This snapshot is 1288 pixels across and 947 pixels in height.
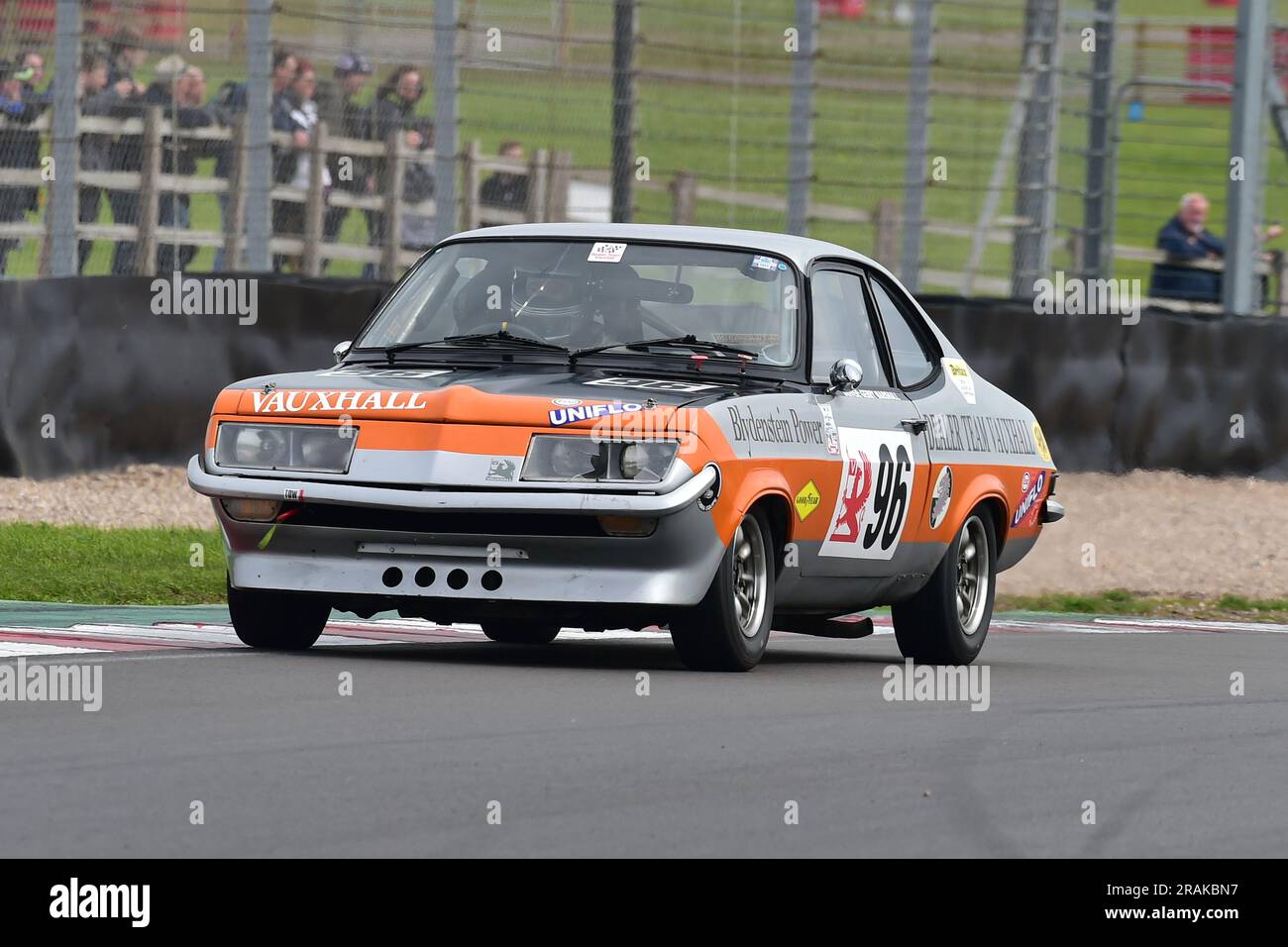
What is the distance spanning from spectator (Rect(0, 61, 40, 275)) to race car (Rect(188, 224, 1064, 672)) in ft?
20.9

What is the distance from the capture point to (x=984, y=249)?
60.4ft

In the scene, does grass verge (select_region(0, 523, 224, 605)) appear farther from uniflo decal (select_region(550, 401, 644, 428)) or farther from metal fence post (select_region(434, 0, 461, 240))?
uniflo decal (select_region(550, 401, 644, 428))

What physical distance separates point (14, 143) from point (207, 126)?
1.25 meters

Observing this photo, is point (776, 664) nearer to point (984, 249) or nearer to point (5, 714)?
point (5, 714)

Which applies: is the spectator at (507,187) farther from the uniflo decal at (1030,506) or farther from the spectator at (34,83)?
the uniflo decal at (1030,506)

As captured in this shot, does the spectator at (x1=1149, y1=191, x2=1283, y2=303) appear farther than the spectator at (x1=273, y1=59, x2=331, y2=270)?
Yes

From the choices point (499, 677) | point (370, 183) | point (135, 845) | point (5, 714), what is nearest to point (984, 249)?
point (370, 183)

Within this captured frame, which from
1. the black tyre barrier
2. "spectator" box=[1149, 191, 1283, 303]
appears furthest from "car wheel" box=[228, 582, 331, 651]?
"spectator" box=[1149, 191, 1283, 303]

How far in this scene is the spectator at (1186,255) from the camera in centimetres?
1959

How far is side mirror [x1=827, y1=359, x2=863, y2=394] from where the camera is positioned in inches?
377

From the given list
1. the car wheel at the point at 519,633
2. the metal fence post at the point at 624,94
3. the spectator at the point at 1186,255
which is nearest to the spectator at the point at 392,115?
the metal fence post at the point at 624,94

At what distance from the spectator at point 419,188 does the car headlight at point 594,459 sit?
8476 millimetres

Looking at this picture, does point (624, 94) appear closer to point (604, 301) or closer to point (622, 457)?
point (604, 301)
